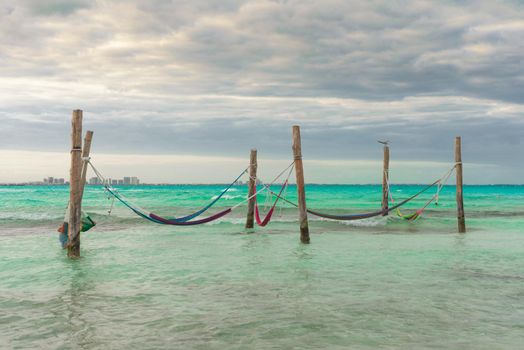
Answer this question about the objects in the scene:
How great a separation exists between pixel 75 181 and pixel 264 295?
5.19 metres

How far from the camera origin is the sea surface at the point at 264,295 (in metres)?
5.34

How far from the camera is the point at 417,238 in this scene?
16.0 meters

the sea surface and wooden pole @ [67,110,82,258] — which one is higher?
wooden pole @ [67,110,82,258]

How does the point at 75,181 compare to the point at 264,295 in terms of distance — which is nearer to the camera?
the point at 264,295

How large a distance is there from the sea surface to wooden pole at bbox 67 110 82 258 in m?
0.71

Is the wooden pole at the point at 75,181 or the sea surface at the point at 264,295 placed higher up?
the wooden pole at the point at 75,181

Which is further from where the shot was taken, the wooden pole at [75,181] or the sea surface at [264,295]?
the wooden pole at [75,181]

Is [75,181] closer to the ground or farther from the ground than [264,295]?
farther from the ground

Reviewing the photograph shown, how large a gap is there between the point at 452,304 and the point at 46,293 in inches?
243

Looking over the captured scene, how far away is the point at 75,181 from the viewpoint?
33.2ft

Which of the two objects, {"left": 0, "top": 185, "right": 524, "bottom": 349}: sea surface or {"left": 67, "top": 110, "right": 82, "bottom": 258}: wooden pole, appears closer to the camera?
{"left": 0, "top": 185, "right": 524, "bottom": 349}: sea surface

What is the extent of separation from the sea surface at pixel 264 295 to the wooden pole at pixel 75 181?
28.0 inches

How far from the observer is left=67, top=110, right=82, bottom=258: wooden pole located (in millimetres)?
10016

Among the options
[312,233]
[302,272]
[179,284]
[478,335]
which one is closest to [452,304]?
[478,335]
